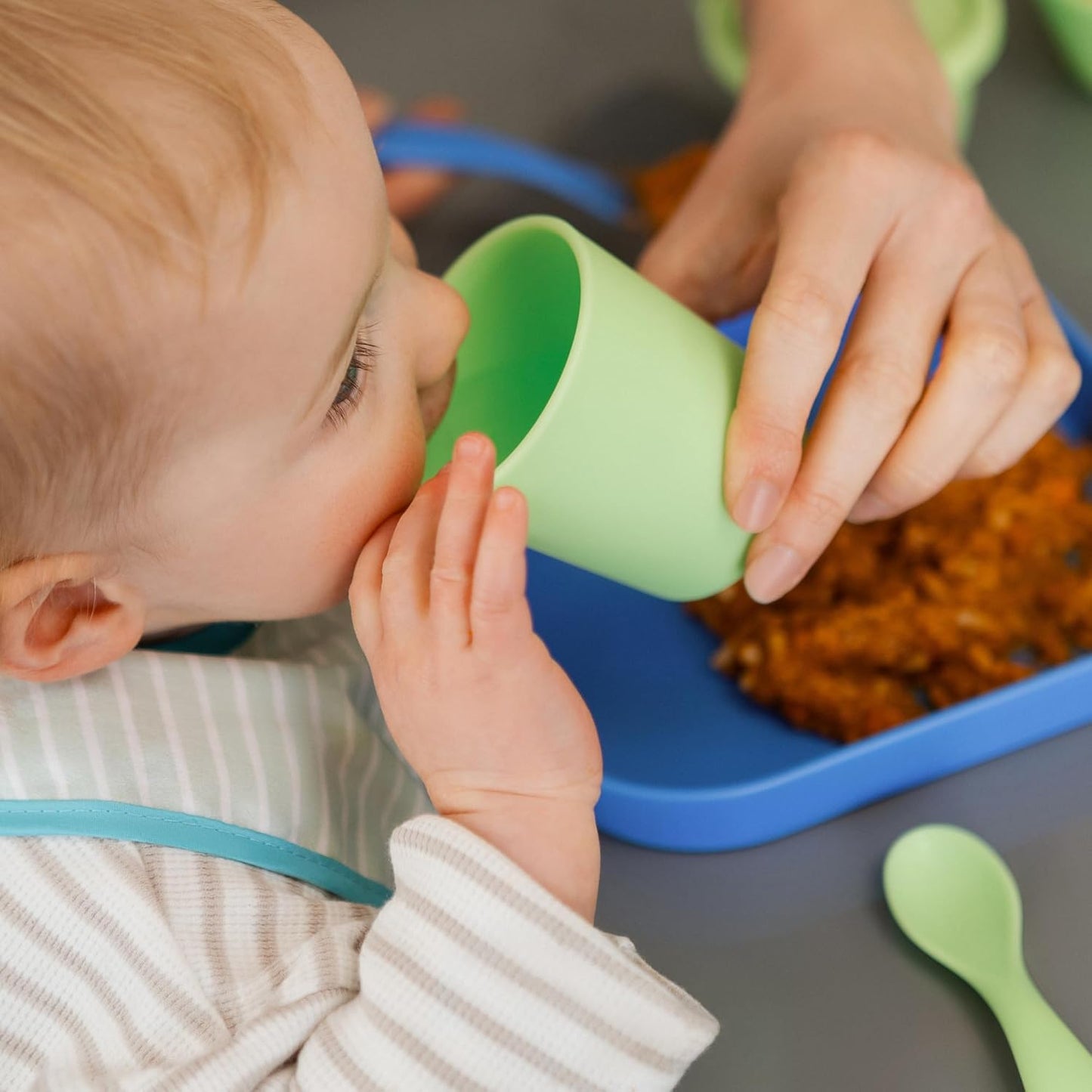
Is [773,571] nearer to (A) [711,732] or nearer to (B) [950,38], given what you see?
(A) [711,732]

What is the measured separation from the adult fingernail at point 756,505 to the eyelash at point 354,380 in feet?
0.60

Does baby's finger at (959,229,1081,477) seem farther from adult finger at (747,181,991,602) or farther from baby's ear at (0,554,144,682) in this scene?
baby's ear at (0,554,144,682)

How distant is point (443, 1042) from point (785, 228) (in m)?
0.45

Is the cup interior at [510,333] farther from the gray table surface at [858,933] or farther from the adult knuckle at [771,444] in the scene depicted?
the gray table surface at [858,933]

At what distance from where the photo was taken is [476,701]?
550 millimetres

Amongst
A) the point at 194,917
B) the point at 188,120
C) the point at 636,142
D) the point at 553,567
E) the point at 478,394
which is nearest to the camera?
the point at 188,120

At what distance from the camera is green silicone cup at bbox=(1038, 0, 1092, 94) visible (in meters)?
0.94

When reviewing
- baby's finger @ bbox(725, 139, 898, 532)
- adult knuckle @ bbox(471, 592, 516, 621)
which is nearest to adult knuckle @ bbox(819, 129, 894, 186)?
baby's finger @ bbox(725, 139, 898, 532)

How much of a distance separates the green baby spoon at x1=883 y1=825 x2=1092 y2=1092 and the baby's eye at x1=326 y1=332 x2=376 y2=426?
386 millimetres

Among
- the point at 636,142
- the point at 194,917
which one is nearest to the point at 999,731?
the point at 194,917

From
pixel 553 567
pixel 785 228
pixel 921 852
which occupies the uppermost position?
pixel 785 228

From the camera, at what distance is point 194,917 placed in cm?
58

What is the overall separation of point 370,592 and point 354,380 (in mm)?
100

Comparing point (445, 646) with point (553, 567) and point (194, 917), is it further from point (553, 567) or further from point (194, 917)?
point (553, 567)
